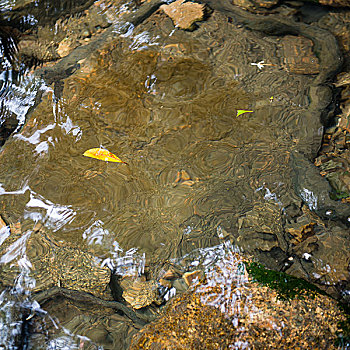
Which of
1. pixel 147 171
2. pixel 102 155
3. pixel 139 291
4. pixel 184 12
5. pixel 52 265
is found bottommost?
pixel 139 291

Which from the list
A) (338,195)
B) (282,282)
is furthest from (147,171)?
(338,195)

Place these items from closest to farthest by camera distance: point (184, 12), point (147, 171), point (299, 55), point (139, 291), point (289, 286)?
1. point (289, 286)
2. point (139, 291)
3. point (147, 171)
4. point (299, 55)
5. point (184, 12)

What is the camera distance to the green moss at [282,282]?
2.20 m

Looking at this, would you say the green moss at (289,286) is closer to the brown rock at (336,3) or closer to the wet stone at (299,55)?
the wet stone at (299,55)

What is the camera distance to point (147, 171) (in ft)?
9.84

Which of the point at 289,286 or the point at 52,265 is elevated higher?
the point at 52,265

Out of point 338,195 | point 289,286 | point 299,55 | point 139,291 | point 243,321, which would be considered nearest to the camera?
point 243,321

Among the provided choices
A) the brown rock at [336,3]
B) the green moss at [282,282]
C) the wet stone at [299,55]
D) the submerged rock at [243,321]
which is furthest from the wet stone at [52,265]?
the brown rock at [336,3]

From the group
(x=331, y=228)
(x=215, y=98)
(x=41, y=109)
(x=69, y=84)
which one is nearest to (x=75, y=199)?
(x=41, y=109)

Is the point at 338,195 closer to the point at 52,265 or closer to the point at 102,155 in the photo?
the point at 102,155

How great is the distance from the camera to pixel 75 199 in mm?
2891

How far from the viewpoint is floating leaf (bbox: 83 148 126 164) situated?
3057 millimetres

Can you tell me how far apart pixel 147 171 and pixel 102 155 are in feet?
1.62

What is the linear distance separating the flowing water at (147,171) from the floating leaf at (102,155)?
0.17 feet
